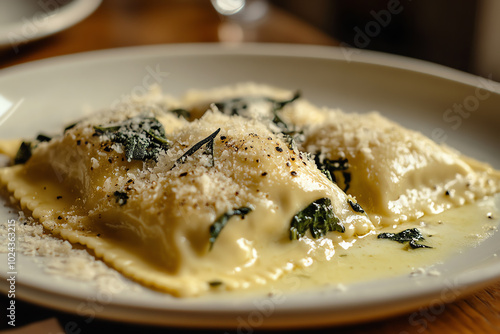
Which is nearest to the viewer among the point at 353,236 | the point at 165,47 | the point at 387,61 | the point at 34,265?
the point at 34,265

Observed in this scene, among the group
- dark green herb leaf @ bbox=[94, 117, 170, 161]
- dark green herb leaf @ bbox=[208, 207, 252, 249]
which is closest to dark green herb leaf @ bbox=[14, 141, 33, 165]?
dark green herb leaf @ bbox=[94, 117, 170, 161]

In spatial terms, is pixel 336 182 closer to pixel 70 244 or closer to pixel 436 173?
pixel 436 173

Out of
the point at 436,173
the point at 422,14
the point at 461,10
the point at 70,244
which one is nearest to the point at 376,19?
the point at 422,14

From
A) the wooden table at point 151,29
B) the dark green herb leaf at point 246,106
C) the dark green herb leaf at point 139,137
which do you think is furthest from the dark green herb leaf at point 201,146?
the wooden table at point 151,29

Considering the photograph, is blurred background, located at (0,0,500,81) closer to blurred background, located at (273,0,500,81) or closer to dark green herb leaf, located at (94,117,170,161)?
Result: blurred background, located at (273,0,500,81)

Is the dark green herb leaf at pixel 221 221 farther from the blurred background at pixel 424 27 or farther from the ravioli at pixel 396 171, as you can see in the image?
the blurred background at pixel 424 27

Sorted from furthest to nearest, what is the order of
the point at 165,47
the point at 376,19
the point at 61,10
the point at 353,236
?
the point at 376,19 → the point at 61,10 → the point at 165,47 → the point at 353,236

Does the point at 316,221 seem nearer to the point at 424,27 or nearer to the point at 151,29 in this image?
the point at 151,29

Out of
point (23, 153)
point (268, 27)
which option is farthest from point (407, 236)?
point (268, 27)
